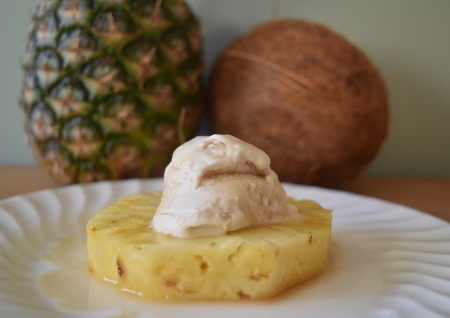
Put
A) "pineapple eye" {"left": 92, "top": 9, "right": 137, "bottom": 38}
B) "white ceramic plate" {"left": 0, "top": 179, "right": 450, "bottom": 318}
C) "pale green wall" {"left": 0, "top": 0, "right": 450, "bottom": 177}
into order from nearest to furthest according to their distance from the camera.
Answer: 1. "white ceramic plate" {"left": 0, "top": 179, "right": 450, "bottom": 318}
2. "pineapple eye" {"left": 92, "top": 9, "right": 137, "bottom": 38}
3. "pale green wall" {"left": 0, "top": 0, "right": 450, "bottom": 177}

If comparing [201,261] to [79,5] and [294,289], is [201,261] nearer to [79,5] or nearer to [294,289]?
[294,289]

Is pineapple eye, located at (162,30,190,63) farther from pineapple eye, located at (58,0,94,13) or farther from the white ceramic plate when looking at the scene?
the white ceramic plate

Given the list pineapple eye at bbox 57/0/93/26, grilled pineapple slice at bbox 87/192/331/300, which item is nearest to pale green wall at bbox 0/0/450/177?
pineapple eye at bbox 57/0/93/26

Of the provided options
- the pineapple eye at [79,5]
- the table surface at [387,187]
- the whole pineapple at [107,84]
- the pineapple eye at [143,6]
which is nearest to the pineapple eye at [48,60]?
the whole pineapple at [107,84]

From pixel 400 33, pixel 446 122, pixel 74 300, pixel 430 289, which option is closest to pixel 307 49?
pixel 400 33

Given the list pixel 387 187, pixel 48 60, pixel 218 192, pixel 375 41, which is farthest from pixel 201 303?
pixel 375 41

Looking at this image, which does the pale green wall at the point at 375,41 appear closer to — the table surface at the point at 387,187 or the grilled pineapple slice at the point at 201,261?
the table surface at the point at 387,187

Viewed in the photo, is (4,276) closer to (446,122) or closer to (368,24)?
(368,24)
